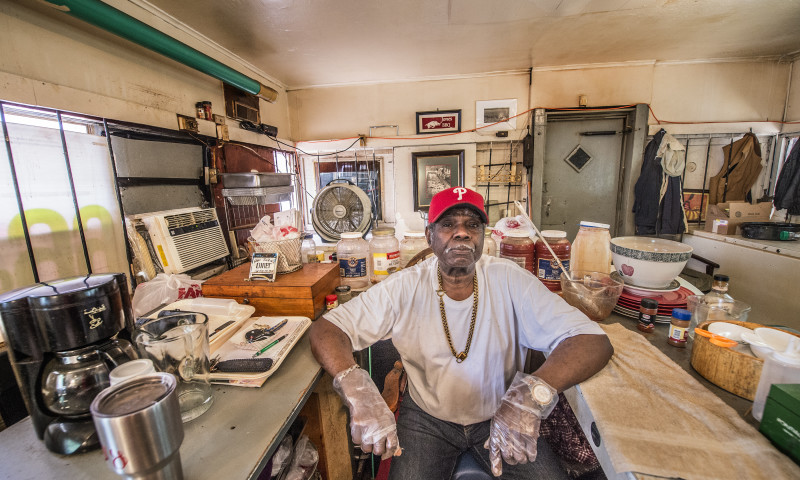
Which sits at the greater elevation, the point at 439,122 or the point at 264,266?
the point at 439,122

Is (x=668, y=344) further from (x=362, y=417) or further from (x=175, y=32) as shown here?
(x=175, y=32)

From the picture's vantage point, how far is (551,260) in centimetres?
174

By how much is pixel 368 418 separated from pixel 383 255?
3.63 ft

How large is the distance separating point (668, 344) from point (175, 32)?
14.2 ft

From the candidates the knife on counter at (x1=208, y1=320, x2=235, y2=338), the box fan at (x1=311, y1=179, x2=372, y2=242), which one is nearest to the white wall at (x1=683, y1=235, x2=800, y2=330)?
the box fan at (x1=311, y1=179, x2=372, y2=242)

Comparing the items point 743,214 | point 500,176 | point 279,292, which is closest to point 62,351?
point 279,292

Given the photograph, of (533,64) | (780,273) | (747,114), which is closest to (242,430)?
(780,273)

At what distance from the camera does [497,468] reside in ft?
3.53

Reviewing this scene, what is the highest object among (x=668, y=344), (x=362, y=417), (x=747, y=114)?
(x=747, y=114)

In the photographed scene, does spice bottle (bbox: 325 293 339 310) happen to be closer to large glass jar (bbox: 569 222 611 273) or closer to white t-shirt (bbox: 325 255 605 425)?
white t-shirt (bbox: 325 255 605 425)

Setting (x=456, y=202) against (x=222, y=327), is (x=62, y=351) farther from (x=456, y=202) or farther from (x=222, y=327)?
(x=456, y=202)

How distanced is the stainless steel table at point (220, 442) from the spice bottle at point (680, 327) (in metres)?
1.52

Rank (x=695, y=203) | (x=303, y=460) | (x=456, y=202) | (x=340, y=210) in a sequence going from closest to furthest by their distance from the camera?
(x=456, y=202), (x=303, y=460), (x=340, y=210), (x=695, y=203)

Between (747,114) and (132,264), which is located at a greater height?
(747,114)
